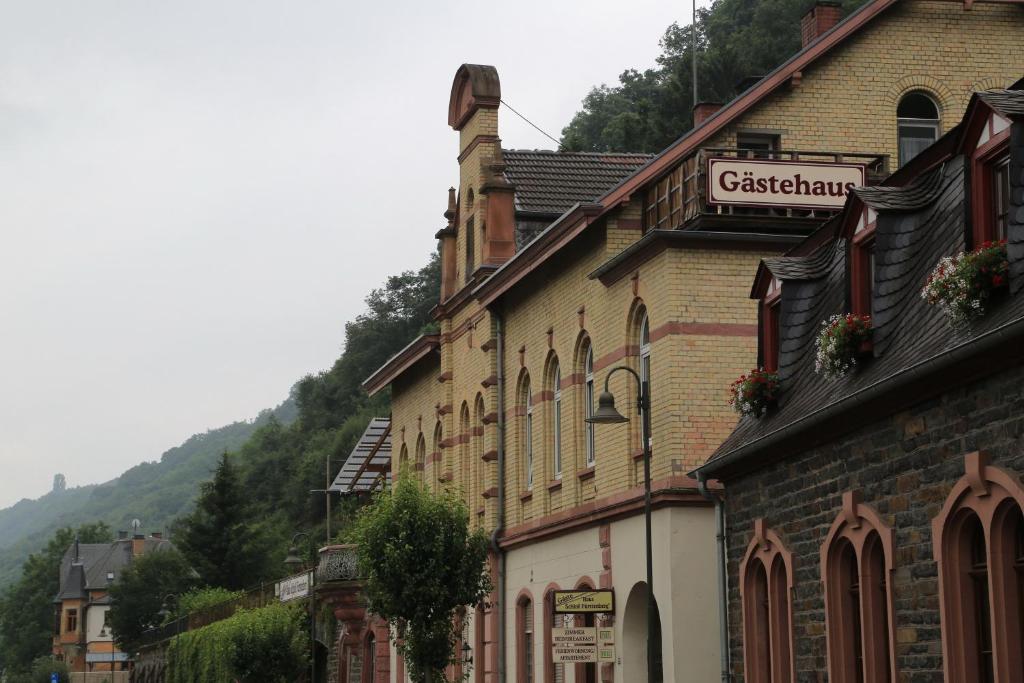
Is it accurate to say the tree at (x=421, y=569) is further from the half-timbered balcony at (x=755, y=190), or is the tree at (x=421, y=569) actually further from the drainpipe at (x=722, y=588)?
the drainpipe at (x=722, y=588)

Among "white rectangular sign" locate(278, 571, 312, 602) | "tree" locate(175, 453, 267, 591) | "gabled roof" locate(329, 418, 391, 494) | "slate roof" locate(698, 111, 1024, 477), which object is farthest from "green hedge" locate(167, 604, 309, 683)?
"tree" locate(175, 453, 267, 591)

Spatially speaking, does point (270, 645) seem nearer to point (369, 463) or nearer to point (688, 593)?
point (369, 463)

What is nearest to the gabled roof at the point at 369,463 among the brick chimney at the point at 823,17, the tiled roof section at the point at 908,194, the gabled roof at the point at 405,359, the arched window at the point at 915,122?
the gabled roof at the point at 405,359

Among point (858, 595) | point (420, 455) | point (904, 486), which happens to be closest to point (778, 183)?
point (858, 595)

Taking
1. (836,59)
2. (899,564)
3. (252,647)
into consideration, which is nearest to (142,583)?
(252,647)

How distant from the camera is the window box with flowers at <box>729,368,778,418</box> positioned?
2061 centimetres

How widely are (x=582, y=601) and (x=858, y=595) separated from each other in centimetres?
560

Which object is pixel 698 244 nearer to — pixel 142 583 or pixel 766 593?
pixel 766 593

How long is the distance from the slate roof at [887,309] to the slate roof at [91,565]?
479ft

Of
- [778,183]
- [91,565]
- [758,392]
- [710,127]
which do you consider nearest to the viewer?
[758,392]

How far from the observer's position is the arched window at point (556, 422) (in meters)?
30.5

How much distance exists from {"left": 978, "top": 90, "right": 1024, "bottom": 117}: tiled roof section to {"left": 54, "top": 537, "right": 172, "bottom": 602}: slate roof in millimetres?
151585

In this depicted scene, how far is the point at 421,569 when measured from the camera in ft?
100

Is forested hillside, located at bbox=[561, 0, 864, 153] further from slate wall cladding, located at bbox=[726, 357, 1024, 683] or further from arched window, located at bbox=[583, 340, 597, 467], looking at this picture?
slate wall cladding, located at bbox=[726, 357, 1024, 683]
